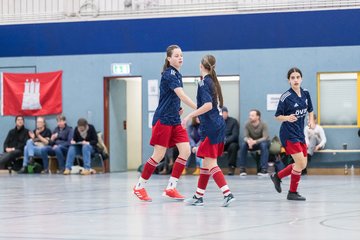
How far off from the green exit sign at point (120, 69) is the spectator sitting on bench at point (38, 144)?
2436 mm

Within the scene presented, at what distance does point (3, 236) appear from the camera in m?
7.75

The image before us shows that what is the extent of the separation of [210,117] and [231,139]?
10787 mm

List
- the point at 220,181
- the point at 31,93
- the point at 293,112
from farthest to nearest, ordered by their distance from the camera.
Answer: the point at 31,93 → the point at 293,112 → the point at 220,181

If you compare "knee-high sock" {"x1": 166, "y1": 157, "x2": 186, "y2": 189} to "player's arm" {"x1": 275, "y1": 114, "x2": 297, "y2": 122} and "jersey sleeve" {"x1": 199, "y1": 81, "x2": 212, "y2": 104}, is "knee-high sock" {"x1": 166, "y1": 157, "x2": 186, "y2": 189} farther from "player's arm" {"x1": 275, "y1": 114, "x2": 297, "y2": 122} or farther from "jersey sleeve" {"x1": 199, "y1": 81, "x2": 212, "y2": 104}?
"player's arm" {"x1": 275, "y1": 114, "x2": 297, "y2": 122}

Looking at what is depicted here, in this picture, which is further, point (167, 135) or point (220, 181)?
point (167, 135)

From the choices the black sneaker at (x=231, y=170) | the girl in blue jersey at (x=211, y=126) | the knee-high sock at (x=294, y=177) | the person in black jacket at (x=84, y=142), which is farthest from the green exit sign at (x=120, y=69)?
the girl in blue jersey at (x=211, y=126)

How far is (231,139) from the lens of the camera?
2152cm

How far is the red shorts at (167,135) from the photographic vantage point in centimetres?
1141

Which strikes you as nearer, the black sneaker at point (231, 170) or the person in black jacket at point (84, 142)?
the black sneaker at point (231, 170)

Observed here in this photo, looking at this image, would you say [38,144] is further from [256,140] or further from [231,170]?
[256,140]

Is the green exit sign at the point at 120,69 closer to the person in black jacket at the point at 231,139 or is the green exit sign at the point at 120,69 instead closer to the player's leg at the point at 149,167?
the person in black jacket at the point at 231,139

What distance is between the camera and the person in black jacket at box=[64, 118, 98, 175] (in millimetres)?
22531

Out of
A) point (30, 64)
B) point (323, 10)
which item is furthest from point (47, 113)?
point (323, 10)

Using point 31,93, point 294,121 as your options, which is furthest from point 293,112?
point 31,93
